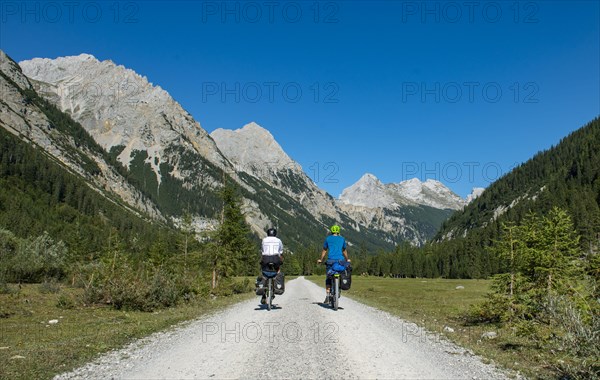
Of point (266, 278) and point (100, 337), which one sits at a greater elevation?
point (266, 278)

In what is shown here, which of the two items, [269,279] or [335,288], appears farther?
[269,279]

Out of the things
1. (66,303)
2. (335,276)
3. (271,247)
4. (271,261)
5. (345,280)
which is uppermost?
(271,247)

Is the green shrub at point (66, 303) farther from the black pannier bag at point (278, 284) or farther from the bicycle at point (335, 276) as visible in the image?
the bicycle at point (335, 276)

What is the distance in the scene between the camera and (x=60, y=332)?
1473 cm

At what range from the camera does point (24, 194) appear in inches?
6427

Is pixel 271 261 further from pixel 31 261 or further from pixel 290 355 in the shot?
pixel 31 261

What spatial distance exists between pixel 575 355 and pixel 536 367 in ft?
7.76

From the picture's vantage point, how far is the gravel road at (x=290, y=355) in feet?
24.9

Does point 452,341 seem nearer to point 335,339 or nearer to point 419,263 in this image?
point 335,339

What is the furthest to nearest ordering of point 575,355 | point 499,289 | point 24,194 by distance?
point 24,194, point 499,289, point 575,355

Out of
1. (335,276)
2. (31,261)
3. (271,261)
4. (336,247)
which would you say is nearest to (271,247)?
(271,261)

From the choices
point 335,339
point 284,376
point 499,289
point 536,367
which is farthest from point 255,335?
point 499,289

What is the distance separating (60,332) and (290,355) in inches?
420

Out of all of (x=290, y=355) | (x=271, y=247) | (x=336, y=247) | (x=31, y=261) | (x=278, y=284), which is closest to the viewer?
(x=290, y=355)
